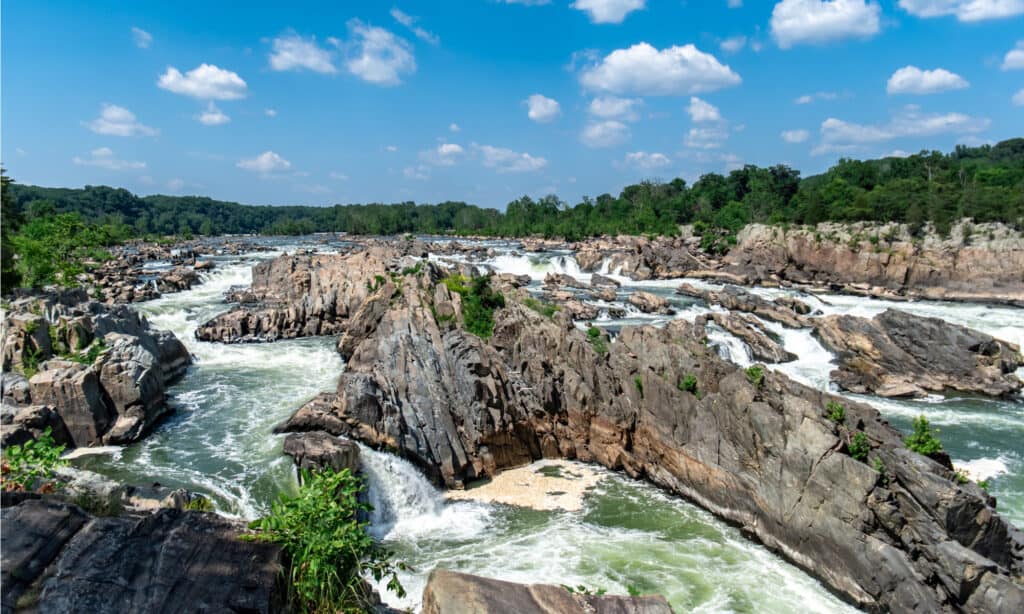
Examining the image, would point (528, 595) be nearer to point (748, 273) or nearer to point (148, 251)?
point (748, 273)

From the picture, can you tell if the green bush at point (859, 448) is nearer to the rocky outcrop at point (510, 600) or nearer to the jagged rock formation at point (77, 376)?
the rocky outcrop at point (510, 600)

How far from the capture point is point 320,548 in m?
6.55

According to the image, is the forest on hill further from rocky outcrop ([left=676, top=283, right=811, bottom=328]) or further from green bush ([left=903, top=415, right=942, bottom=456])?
green bush ([left=903, top=415, right=942, bottom=456])

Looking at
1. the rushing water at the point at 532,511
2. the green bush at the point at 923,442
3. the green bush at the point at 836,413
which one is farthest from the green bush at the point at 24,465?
the green bush at the point at 923,442

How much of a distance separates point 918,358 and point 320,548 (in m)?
35.9

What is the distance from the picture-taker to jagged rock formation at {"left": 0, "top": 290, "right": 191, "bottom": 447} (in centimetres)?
1959

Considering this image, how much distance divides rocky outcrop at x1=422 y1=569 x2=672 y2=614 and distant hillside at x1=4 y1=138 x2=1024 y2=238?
154 ft

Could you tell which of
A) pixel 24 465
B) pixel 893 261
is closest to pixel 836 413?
pixel 24 465

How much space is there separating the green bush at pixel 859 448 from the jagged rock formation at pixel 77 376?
935 inches

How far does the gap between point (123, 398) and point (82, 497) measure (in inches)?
633

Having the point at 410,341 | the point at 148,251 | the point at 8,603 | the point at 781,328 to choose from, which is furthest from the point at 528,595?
the point at 148,251

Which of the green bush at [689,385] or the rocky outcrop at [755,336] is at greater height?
the green bush at [689,385]

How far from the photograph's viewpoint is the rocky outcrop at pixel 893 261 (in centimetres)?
5247

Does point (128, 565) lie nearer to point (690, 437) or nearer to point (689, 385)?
point (690, 437)
